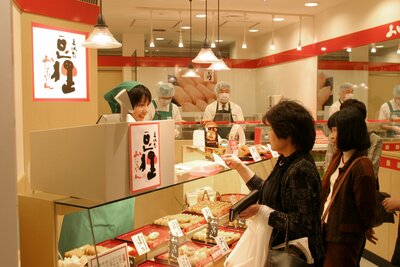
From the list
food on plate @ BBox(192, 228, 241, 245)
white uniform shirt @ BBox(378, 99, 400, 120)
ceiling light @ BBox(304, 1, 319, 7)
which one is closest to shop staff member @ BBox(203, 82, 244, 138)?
ceiling light @ BBox(304, 1, 319, 7)

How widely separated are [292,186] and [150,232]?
900mm

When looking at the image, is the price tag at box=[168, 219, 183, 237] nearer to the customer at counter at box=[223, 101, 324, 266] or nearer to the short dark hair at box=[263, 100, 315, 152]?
A: the customer at counter at box=[223, 101, 324, 266]

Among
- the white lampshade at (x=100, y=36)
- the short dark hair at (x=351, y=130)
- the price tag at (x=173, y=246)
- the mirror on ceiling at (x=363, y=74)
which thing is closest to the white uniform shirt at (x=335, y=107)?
the mirror on ceiling at (x=363, y=74)

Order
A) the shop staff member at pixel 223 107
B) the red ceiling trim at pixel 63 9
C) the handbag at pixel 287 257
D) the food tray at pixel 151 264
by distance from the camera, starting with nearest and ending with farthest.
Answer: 1. the handbag at pixel 287 257
2. the food tray at pixel 151 264
3. the red ceiling trim at pixel 63 9
4. the shop staff member at pixel 223 107

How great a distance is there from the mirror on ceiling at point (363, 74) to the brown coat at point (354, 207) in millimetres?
3907

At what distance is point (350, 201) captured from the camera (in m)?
2.73

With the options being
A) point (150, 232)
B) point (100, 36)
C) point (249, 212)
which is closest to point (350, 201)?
point (249, 212)

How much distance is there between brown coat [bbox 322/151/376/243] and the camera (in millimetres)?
2672

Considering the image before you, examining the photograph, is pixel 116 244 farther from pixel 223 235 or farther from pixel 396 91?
pixel 396 91

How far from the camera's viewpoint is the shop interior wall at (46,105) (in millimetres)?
3379

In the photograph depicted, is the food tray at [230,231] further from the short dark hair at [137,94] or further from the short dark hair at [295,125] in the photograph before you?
the short dark hair at [137,94]

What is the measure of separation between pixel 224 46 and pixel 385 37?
6840 mm

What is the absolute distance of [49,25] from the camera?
358 cm

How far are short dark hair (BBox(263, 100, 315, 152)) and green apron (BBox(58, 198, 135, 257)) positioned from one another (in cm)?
82
